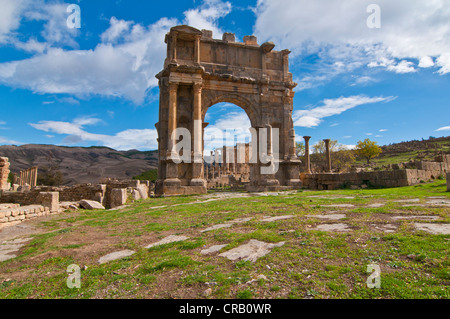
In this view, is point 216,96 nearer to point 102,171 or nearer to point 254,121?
point 254,121

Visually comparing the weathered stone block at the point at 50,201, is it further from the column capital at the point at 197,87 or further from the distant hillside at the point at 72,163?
the distant hillside at the point at 72,163

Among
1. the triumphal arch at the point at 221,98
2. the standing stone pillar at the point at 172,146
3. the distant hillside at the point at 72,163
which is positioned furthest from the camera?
the distant hillside at the point at 72,163

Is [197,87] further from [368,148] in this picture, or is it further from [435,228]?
[368,148]

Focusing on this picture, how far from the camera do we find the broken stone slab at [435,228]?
365cm

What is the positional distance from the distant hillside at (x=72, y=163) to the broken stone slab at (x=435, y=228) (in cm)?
5121

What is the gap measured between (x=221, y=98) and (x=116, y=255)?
1361 cm

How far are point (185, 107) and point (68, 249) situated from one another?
40.2 feet

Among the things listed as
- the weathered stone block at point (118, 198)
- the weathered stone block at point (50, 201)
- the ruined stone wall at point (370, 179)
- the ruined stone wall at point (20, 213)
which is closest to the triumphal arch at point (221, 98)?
the ruined stone wall at point (370, 179)

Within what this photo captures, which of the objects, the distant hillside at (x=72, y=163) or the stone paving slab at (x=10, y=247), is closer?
the stone paving slab at (x=10, y=247)

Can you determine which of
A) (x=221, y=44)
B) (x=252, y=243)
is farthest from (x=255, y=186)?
(x=252, y=243)

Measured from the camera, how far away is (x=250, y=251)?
3.47 metres

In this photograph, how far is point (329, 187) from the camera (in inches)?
614

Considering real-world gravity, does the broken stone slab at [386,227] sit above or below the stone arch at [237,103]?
below

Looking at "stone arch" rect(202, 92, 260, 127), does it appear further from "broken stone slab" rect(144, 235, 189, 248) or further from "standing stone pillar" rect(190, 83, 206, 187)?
"broken stone slab" rect(144, 235, 189, 248)
